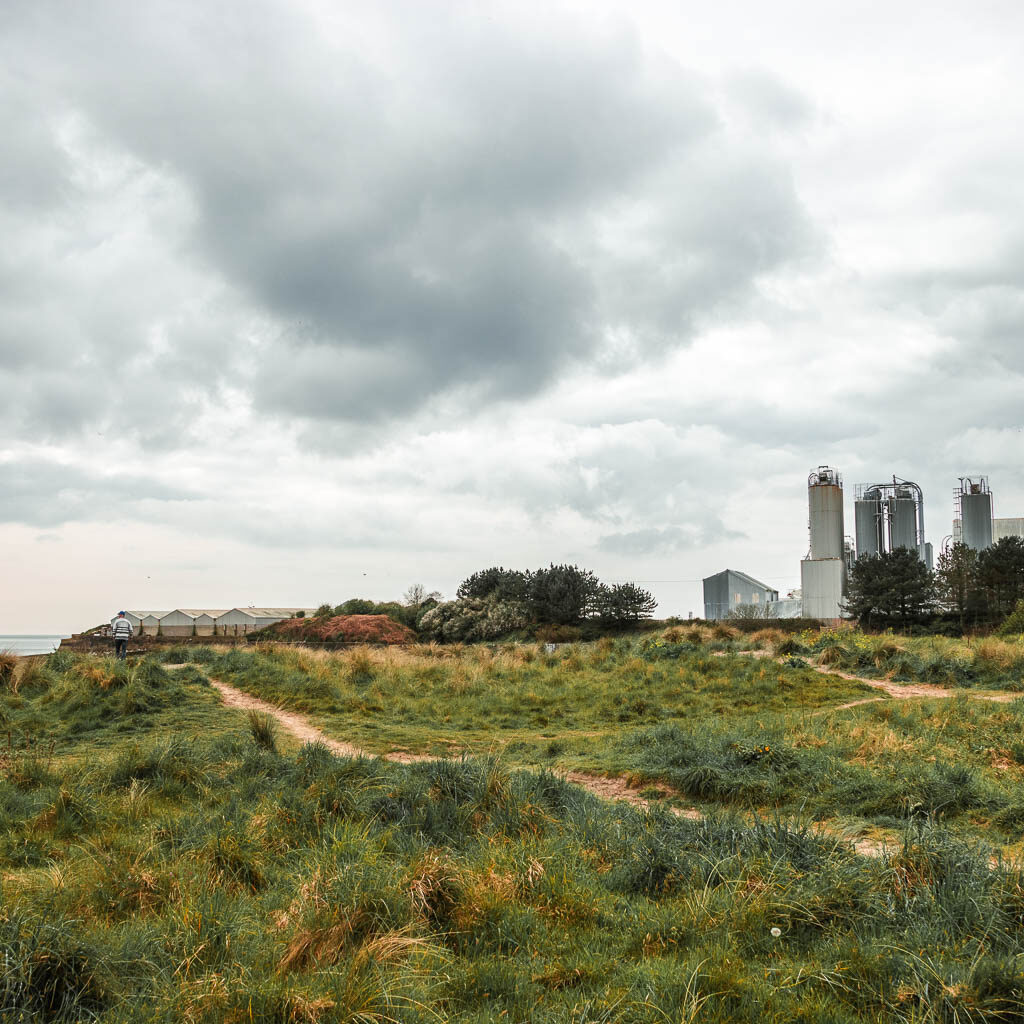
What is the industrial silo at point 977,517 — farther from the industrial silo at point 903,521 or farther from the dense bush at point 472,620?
the dense bush at point 472,620

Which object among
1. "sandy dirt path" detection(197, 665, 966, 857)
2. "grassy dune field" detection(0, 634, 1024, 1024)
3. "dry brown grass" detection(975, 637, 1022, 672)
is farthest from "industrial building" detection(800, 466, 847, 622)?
"grassy dune field" detection(0, 634, 1024, 1024)

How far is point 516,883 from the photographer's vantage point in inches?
196

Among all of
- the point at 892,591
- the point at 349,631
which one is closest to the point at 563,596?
the point at 349,631

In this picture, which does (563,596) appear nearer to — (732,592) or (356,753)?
(732,592)

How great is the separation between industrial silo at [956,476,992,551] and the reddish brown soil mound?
39317mm

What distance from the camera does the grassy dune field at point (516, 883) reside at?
3.63 meters

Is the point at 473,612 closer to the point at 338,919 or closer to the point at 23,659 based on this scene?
the point at 23,659

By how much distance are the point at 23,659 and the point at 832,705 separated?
17571 mm

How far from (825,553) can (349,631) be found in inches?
1209

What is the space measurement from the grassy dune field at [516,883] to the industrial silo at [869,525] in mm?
45840

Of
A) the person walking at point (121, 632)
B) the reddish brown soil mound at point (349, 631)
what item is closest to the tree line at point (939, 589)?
the reddish brown soil mound at point (349, 631)

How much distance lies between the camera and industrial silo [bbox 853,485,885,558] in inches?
2093

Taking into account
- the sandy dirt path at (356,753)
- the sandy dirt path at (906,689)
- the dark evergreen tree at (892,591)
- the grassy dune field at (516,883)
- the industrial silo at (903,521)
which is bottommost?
the sandy dirt path at (356,753)

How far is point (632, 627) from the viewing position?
47.4m
